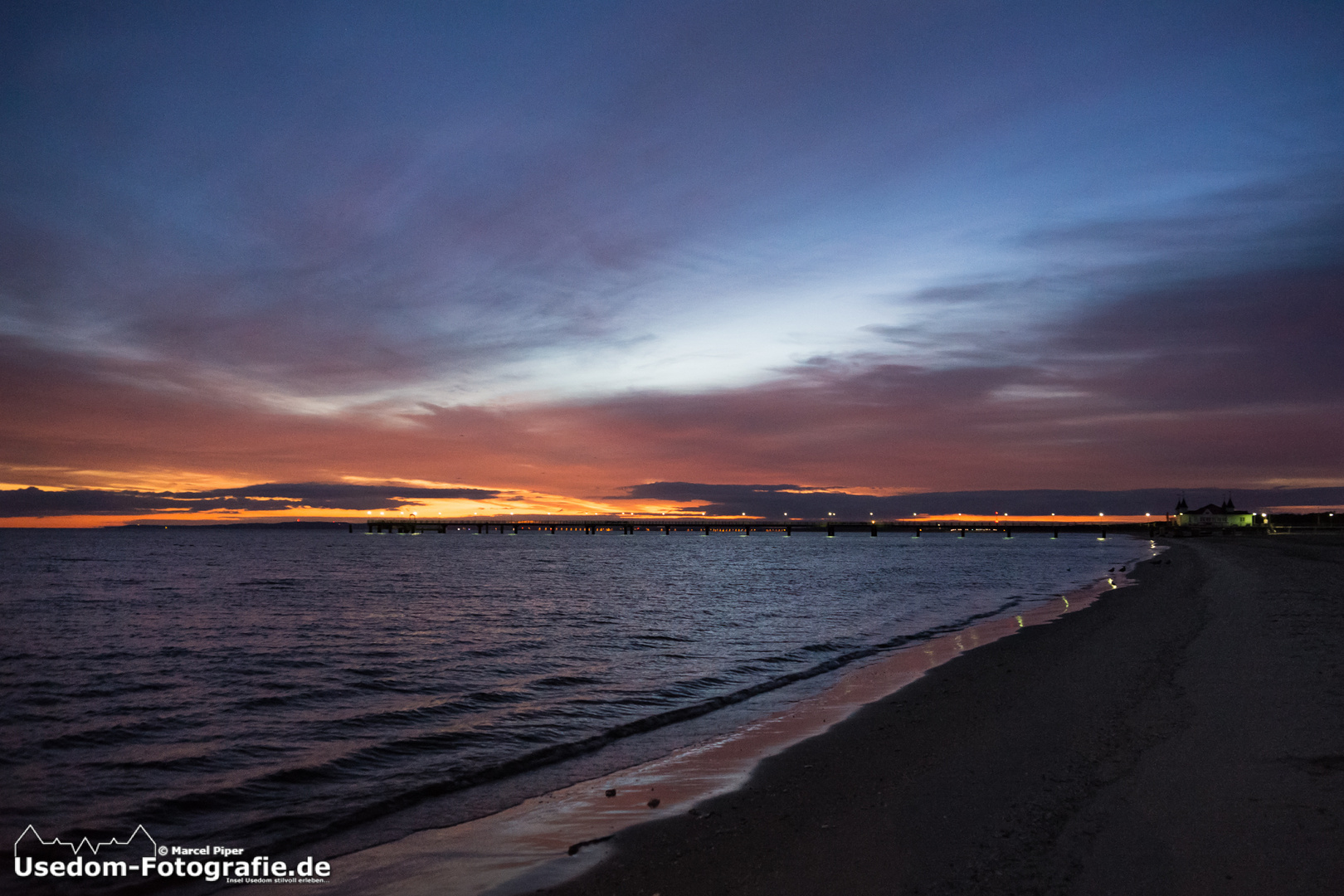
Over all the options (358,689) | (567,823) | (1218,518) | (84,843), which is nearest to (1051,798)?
(567,823)

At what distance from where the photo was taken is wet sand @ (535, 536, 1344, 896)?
630cm

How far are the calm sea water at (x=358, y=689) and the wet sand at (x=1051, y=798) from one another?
3.79m

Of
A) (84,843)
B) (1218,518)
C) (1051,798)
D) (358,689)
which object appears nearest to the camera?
(1051,798)

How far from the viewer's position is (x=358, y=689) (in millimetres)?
18422

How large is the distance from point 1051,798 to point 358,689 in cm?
1615

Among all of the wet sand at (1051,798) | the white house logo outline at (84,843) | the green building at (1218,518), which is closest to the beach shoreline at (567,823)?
the wet sand at (1051,798)

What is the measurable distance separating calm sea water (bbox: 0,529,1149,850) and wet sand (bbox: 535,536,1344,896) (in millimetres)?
3788

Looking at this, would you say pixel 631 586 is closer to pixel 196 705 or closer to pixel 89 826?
pixel 196 705

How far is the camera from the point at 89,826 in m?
9.62

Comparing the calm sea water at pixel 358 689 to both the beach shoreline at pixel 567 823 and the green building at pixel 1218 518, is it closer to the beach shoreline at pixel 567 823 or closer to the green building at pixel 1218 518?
the beach shoreline at pixel 567 823

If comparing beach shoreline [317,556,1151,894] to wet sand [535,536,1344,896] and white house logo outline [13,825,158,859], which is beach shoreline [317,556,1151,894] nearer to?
wet sand [535,536,1344,896]

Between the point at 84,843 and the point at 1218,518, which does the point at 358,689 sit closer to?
the point at 84,843

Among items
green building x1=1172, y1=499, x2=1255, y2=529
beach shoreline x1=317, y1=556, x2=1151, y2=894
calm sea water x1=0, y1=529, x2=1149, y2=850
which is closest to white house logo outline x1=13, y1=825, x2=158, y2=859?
calm sea water x1=0, y1=529, x2=1149, y2=850

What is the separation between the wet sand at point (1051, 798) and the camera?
6301 mm
